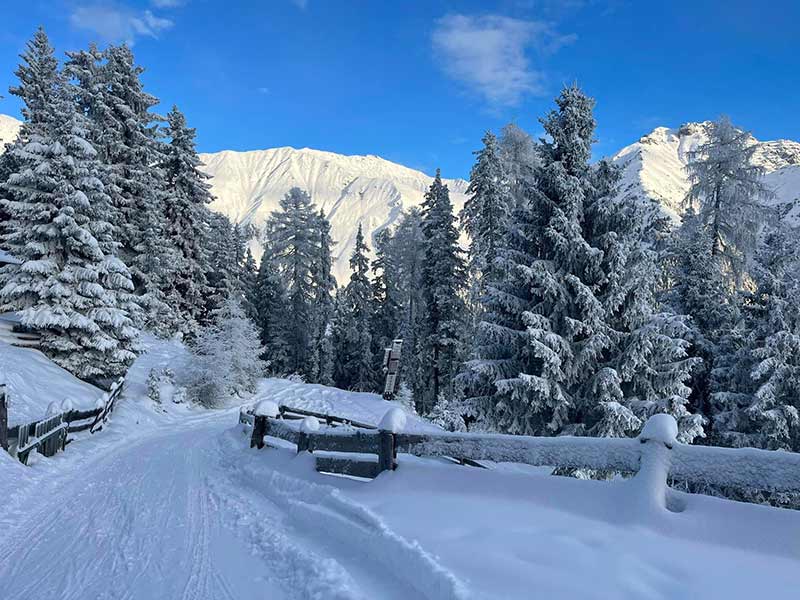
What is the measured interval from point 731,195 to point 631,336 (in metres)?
14.5

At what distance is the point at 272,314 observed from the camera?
4253 cm

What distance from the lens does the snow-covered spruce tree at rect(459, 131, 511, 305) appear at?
26214 mm

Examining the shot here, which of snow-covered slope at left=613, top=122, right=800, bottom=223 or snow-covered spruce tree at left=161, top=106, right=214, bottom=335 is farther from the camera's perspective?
snow-covered slope at left=613, top=122, right=800, bottom=223

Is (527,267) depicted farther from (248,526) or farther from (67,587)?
(67,587)

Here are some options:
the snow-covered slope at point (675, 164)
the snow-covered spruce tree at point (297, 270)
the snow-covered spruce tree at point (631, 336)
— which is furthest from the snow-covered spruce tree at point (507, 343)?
the snow-covered slope at point (675, 164)

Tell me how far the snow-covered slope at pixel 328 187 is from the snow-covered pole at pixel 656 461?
339 feet

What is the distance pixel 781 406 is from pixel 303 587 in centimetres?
1699

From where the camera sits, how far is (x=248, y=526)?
243 inches

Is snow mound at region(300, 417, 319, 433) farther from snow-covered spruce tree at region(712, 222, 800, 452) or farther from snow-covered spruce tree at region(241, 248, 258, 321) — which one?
snow-covered spruce tree at region(241, 248, 258, 321)

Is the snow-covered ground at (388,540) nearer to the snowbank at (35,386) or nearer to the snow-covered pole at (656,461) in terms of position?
the snow-covered pole at (656,461)

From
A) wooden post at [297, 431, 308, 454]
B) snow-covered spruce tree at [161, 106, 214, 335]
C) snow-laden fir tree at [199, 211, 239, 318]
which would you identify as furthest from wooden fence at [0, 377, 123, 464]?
snow-laden fir tree at [199, 211, 239, 318]

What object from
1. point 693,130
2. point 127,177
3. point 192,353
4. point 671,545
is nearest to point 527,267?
point 671,545

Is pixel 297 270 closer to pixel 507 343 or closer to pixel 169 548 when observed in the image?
pixel 507 343

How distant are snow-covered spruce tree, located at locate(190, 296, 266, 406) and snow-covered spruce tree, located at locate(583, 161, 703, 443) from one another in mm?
17801
